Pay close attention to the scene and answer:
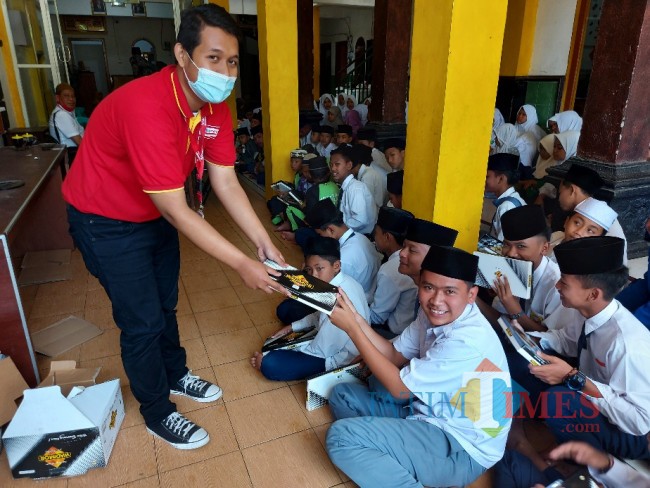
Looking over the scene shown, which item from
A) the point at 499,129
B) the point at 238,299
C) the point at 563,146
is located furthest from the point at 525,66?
the point at 238,299

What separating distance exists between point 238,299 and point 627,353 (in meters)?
2.55

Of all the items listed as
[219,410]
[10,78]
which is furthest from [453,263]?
[10,78]

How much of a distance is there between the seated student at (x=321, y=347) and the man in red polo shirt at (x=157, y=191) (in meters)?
0.48

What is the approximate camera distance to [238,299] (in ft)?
11.8

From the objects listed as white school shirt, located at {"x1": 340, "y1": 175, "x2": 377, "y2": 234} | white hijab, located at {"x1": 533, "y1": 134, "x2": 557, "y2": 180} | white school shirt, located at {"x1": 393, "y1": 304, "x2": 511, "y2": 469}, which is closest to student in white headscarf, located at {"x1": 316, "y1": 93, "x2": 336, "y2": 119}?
white hijab, located at {"x1": 533, "y1": 134, "x2": 557, "y2": 180}

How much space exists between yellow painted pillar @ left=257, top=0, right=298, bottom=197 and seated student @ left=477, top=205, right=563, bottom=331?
3.39m

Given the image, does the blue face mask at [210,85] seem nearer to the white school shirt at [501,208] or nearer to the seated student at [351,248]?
the seated student at [351,248]

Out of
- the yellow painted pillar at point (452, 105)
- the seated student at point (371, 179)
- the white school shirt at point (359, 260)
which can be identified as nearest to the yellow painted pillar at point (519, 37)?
the seated student at point (371, 179)

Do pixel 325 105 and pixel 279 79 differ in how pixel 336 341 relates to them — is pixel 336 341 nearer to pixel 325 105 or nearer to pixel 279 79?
pixel 279 79

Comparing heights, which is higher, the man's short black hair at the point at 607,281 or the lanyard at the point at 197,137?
the lanyard at the point at 197,137

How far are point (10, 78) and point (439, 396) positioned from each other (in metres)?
7.58

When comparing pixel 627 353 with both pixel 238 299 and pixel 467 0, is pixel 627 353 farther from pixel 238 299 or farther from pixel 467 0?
pixel 238 299

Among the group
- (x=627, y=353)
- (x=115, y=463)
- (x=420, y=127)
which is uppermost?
(x=420, y=127)

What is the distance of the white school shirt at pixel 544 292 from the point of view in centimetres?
256
